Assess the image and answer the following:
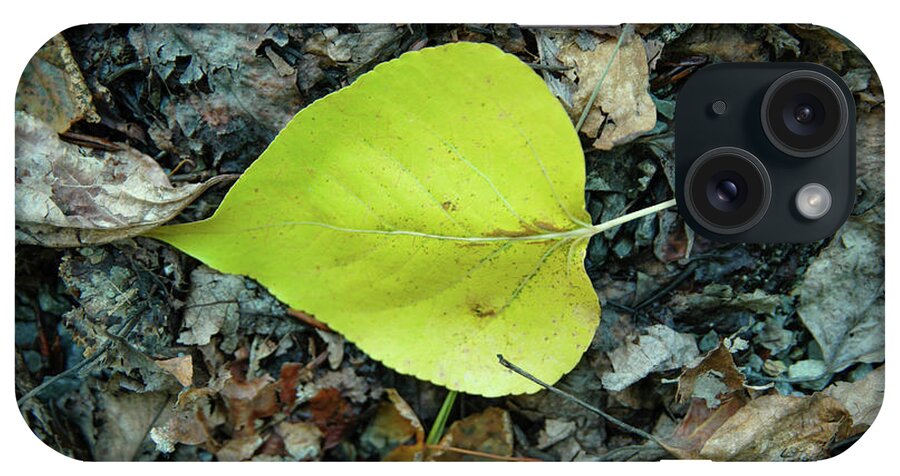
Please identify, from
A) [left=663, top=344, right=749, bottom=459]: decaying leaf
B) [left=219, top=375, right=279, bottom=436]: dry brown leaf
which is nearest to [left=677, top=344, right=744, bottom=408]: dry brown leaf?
[left=663, top=344, right=749, bottom=459]: decaying leaf

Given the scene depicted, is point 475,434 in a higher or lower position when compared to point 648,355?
lower

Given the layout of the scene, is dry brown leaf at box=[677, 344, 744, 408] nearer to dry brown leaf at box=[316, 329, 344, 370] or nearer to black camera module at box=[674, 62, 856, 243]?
black camera module at box=[674, 62, 856, 243]

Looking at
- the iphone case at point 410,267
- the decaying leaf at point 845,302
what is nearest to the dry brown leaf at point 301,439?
the iphone case at point 410,267

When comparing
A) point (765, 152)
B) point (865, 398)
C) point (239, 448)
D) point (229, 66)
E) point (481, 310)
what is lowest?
point (239, 448)

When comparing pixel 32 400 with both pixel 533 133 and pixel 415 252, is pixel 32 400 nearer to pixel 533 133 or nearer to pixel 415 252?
pixel 415 252

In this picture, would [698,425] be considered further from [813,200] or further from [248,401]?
[248,401]

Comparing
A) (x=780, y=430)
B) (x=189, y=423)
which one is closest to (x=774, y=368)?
(x=780, y=430)
